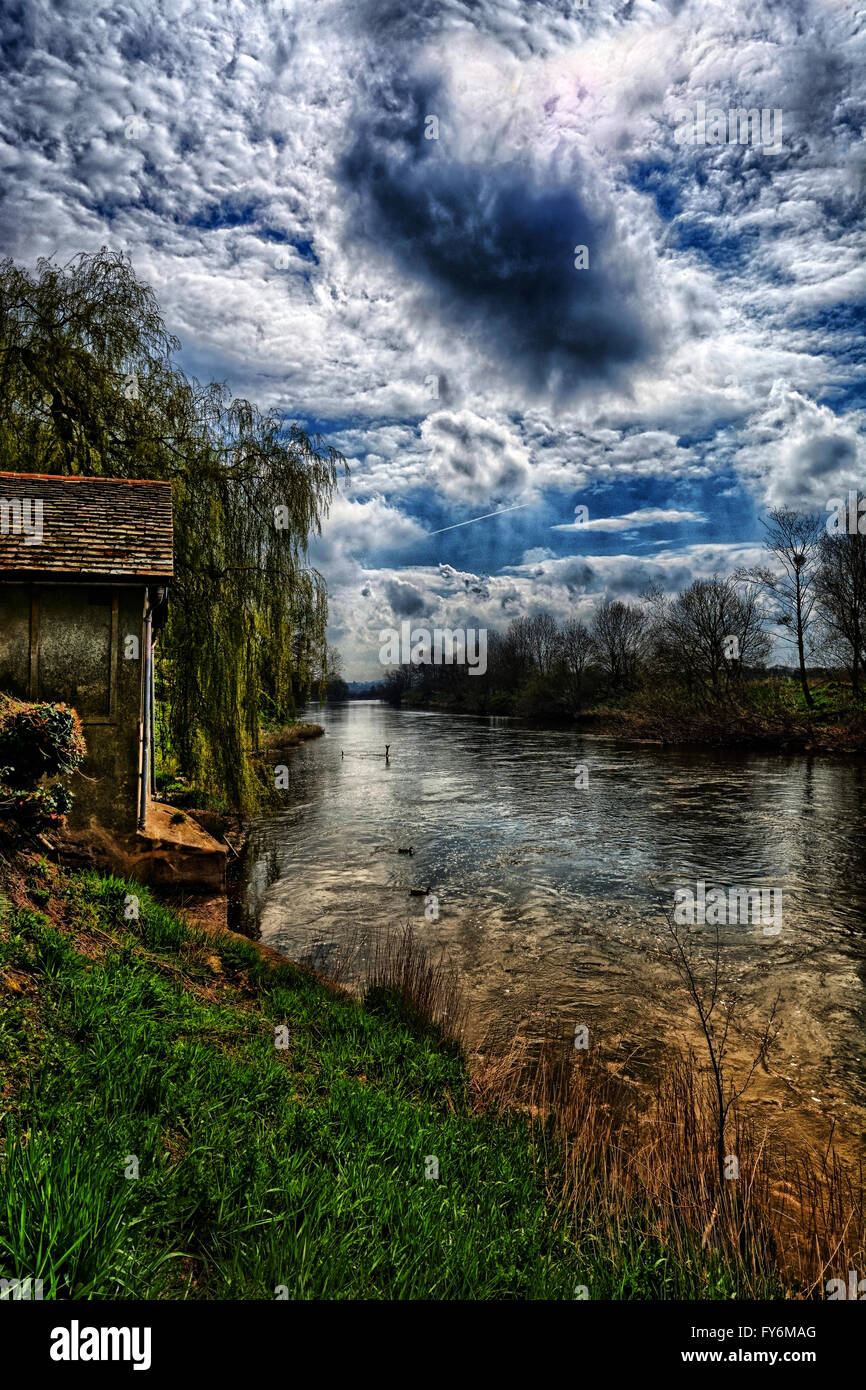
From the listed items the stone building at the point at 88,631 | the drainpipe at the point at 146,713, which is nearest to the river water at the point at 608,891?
the drainpipe at the point at 146,713

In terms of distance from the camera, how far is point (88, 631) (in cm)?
831

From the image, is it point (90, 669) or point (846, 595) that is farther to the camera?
point (846, 595)

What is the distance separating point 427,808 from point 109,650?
13.2m

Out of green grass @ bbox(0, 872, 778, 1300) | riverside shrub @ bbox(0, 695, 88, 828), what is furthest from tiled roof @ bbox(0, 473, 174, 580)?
green grass @ bbox(0, 872, 778, 1300)

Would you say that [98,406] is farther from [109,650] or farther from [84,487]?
[109,650]

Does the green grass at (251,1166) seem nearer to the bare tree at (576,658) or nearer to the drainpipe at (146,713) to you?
the drainpipe at (146,713)

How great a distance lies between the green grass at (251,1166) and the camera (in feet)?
8.10

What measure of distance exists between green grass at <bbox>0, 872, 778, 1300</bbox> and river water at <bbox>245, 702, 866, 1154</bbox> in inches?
109

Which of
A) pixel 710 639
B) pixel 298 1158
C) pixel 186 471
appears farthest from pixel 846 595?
pixel 298 1158

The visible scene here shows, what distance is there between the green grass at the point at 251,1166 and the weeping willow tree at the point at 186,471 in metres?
6.62

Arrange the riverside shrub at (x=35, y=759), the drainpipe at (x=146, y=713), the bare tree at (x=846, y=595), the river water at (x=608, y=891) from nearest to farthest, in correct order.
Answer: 1. the riverside shrub at (x=35, y=759)
2. the river water at (x=608, y=891)
3. the drainpipe at (x=146, y=713)
4. the bare tree at (x=846, y=595)

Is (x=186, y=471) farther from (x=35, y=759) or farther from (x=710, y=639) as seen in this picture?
(x=710, y=639)

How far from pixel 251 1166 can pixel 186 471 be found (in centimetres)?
1174
